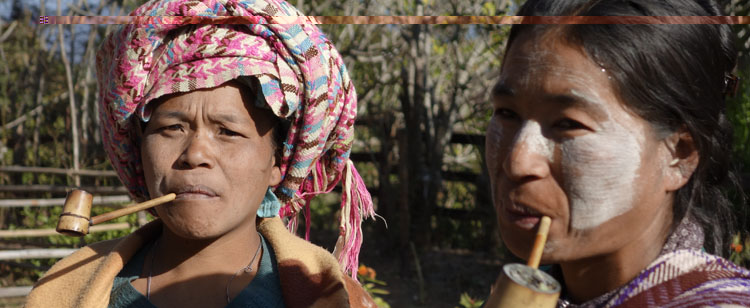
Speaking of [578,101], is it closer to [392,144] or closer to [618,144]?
[618,144]

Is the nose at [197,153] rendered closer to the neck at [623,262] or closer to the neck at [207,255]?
the neck at [207,255]

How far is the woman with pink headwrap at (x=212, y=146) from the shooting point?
6.52 feet

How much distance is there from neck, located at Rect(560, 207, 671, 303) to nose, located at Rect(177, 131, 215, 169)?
105 cm

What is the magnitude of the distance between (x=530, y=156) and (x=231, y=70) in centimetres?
99

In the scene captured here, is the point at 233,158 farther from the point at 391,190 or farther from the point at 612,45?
the point at 391,190

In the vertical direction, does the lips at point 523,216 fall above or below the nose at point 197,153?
above

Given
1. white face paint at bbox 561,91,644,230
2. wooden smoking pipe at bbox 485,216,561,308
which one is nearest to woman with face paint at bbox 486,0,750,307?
white face paint at bbox 561,91,644,230

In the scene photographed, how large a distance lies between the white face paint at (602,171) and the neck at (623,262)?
0.24ft

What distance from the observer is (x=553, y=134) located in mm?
1304

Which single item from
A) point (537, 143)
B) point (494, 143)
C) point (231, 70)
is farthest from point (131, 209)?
point (537, 143)

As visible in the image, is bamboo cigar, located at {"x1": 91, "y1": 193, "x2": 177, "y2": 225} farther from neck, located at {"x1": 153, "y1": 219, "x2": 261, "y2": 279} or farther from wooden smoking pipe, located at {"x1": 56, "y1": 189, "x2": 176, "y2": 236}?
neck, located at {"x1": 153, "y1": 219, "x2": 261, "y2": 279}

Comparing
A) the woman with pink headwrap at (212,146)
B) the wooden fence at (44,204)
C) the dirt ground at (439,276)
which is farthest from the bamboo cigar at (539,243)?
the dirt ground at (439,276)

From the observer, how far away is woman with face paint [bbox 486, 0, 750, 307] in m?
1.27

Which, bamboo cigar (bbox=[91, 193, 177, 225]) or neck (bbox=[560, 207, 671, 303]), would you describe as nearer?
neck (bbox=[560, 207, 671, 303])
